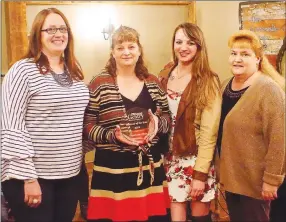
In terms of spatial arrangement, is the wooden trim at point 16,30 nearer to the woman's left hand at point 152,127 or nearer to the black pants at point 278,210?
the woman's left hand at point 152,127

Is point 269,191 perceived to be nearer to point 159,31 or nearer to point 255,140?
point 255,140

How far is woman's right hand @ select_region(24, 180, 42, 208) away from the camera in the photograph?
93 centimetres

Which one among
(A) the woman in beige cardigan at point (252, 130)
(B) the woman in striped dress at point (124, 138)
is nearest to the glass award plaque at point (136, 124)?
(B) the woman in striped dress at point (124, 138)

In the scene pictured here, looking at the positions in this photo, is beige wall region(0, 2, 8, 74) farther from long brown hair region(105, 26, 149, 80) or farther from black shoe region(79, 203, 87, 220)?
black shoe region(79, 203, 87, 220)

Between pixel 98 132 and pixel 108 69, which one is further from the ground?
pixel 108 69

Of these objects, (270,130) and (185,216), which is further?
(185,216)

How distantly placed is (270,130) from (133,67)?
0.39 m

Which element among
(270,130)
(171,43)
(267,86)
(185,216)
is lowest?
(185,216)

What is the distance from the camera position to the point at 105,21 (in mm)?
1040

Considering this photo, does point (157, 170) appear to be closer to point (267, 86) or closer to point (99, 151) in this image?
point (99, 151)

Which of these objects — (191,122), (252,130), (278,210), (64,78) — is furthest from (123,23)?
(278,210)

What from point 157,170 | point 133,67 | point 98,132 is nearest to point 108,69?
point 133,67

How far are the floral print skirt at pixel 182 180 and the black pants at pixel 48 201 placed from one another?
0.89ft

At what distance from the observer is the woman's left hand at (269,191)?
998mm
